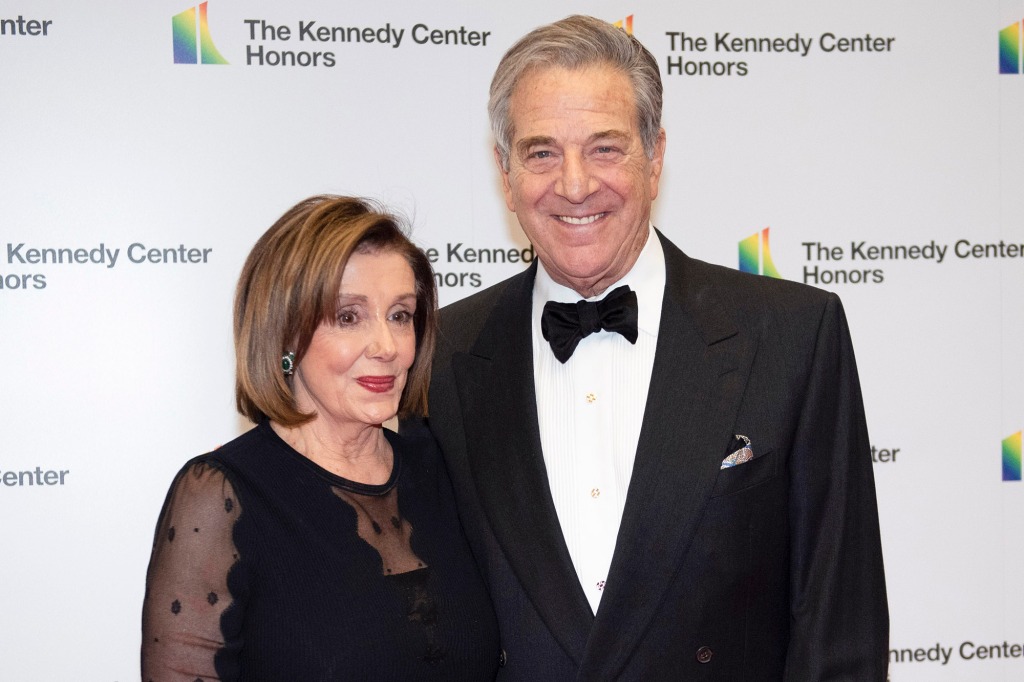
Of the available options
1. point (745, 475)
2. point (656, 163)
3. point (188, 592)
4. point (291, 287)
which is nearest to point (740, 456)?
point (745, 475)

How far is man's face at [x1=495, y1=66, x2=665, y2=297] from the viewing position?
2.10m

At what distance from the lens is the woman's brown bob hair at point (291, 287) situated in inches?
76.5

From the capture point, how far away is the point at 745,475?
76.7 inches

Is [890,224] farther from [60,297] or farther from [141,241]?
[60,297]

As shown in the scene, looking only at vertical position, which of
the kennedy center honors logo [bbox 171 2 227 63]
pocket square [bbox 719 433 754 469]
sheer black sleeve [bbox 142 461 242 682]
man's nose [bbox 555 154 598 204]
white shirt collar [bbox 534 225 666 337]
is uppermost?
the kennedy center honors logo [bbox 171 2 227 63]

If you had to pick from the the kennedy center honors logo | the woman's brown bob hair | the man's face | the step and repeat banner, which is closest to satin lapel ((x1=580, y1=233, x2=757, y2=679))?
the man's face

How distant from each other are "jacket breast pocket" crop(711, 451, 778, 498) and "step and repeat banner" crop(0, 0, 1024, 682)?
1.58 metres

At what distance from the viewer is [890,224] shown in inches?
138

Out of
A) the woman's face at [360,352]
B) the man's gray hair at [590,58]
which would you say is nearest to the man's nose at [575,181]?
the man's gray hair at [590,58]

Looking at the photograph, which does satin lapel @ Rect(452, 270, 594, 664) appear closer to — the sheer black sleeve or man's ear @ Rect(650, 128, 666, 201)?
man's ear @ Rect(650, 128, 666, 201)

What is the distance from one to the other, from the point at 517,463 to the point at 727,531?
0.45 m

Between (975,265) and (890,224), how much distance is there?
35 cm

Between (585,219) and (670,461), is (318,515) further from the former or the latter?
(585,219)

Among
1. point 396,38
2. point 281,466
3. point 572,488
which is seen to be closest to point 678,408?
point 572,488
